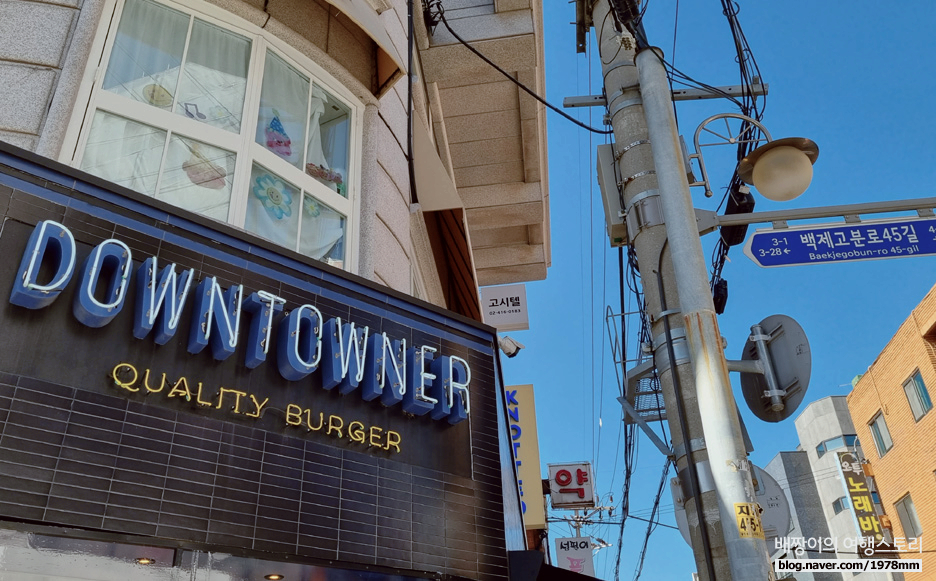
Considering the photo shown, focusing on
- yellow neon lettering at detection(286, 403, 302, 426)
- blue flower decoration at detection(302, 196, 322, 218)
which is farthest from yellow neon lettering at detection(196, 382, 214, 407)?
blue flower decoration at detection(302, 196, 322, 218)

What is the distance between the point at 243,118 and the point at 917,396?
2954 cm

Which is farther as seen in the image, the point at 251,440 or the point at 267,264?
the point at 267,264

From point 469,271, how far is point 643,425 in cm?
563

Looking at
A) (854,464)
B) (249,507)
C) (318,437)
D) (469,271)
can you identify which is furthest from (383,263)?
(854,464)

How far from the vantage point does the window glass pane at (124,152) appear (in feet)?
16.6

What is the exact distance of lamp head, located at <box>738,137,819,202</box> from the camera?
20.0 feet

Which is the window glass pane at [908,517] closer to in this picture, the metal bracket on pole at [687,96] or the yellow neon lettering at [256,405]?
the metal bracket on pole at [687,96]

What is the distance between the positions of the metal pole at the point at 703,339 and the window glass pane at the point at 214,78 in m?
3.35

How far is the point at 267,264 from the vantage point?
497cm

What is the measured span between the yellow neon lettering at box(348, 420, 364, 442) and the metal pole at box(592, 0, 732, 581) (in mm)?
2153

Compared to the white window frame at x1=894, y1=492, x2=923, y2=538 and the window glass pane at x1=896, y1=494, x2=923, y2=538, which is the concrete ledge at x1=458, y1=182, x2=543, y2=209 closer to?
the white window frame at x1=894, y1=492, x2=923, y2=538

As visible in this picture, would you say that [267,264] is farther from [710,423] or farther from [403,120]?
[403,120]

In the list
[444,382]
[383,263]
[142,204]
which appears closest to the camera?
[142,204]

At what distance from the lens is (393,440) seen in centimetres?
509
